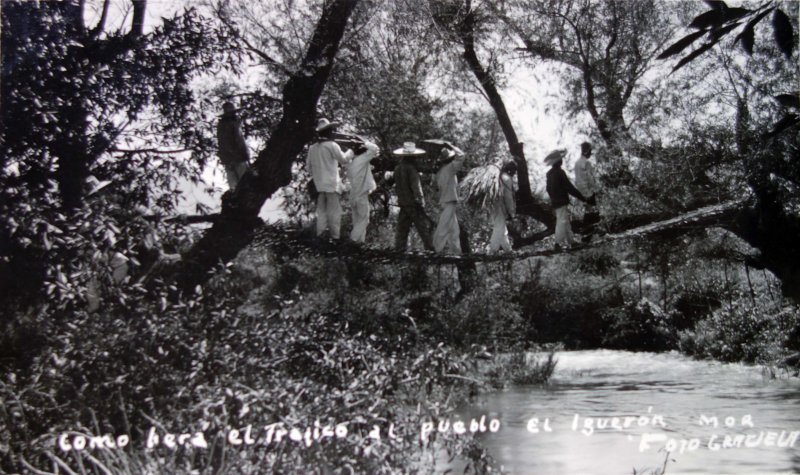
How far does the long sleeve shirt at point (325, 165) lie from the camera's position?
895 cm

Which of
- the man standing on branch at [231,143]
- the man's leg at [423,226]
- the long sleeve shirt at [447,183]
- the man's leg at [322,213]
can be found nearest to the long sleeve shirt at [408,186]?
the man's leg at [423,226]

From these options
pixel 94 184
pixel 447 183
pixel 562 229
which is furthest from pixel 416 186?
pixel 94 184

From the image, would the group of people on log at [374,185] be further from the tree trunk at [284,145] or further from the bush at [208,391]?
the bush at [208,391]

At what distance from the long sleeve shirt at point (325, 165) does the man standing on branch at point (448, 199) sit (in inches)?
54.1

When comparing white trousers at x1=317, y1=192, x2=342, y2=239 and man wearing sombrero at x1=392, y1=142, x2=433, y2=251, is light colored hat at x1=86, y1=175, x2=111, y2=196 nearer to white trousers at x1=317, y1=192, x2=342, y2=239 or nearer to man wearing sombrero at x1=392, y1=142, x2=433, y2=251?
white trousers at x1=317, y1=192, x2=342, y2=239

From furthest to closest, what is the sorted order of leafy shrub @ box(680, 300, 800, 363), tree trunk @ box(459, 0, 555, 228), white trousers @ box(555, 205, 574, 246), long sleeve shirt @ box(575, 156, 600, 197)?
leafy shrub @ box(680, 300, 800, 363) → tree trunk @ box(459, 0, 555, 228) → long sleeve shirt @ box(575, 156, 600, 197) → white trousers @ box(555, 205, 574, 246)

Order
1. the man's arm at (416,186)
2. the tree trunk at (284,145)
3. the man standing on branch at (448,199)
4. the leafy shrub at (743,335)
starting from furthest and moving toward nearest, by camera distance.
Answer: the leafy shrub at (743,335), the man standing on branch at (448,199), the man's arm at (416,186), the tree trunk at (284,145)

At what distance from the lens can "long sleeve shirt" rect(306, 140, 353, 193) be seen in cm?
895

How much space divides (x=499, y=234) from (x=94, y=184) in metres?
5.20

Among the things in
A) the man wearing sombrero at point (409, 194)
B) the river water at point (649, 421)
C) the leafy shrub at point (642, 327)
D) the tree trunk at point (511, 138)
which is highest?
the tree trunk at point (511, 138)

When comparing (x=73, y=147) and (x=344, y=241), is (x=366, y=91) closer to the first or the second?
(x=344, y=241)

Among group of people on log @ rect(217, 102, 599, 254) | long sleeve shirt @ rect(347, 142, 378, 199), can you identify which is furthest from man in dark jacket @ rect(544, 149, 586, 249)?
long sleeve shirt @ rect(347, 142, 378, 199)

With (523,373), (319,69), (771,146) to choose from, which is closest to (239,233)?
(319,69)

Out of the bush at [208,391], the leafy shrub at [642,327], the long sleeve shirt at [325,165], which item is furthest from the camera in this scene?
the leafy shrub at [642,327]
